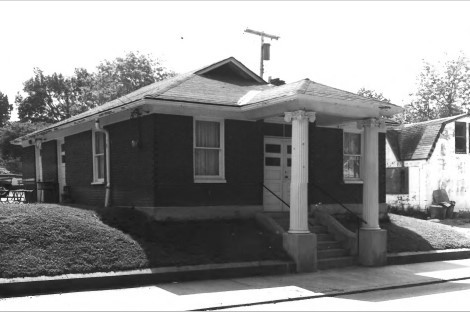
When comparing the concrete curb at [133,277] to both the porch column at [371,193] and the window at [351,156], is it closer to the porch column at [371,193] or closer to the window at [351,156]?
the porch column at [371,193]

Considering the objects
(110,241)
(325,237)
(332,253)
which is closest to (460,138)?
(325,237)

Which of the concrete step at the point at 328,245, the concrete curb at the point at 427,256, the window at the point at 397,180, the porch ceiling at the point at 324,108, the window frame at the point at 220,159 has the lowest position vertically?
the concrete curb at the point at 427,256

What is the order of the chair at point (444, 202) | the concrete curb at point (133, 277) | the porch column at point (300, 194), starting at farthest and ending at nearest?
the chair at point (444, 202) < the porch column at point (300, 194) < the concrete curb at point (133, 277)

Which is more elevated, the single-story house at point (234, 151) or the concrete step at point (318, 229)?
the single-story house at point (234, 151)

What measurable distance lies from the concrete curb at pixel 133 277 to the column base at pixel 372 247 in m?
2.32

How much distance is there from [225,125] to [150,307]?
22.7ft

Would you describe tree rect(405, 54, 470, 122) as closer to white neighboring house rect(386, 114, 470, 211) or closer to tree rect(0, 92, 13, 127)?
white neighboring house rect(386, 114, 470, 211)

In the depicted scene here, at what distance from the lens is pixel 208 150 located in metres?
13.7

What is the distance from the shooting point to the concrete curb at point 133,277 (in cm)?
843

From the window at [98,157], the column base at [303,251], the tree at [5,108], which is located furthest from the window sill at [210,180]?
the tree at [5,108]

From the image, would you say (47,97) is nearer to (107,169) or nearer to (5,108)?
(5,108)

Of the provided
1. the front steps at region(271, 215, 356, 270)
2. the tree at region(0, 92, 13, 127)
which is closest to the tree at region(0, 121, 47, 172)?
the tree at region(0, 92, 13, 127)

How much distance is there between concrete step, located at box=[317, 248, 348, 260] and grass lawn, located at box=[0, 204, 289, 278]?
1115mm

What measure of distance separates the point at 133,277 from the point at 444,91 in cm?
4020
